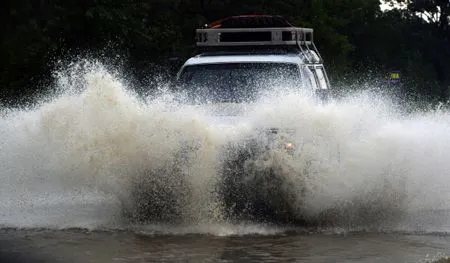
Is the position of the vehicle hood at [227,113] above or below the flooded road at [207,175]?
above

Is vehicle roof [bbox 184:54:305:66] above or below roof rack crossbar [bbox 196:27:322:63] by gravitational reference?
below

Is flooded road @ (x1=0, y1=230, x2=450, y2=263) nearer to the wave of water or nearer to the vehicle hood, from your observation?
the wave of water

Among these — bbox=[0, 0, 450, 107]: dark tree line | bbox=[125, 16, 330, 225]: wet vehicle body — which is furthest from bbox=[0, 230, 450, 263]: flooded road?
bbox=[0, 0, 450, 107]: dark tree line

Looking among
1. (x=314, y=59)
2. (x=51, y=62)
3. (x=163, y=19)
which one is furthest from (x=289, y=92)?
(x=163, y=19)

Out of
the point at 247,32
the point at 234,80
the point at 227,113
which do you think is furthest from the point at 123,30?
the point at 227,113

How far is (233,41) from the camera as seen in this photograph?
16.4 metres

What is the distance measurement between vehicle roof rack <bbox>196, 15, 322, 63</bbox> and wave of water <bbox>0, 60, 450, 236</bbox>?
2.23 m

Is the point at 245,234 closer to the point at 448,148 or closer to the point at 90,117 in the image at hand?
the point at 90,117

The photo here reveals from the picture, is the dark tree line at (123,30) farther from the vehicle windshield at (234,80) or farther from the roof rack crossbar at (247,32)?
the vehicle windshield at (234,80)

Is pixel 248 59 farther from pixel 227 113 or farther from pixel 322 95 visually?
pixel 227 113

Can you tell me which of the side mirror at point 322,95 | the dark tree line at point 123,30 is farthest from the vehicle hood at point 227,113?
the dark tree line at point 123,30

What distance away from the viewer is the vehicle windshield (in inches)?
547

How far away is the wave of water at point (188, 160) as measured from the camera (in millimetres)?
12328

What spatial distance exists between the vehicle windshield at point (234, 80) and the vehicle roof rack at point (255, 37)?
139 cm
